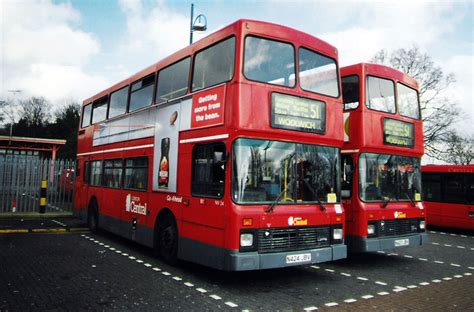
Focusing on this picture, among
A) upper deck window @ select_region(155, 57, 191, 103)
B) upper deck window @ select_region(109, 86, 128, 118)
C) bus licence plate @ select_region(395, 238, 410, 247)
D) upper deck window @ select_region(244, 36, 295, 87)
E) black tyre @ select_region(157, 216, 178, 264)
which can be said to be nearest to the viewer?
upper deck window @ select_region(244, 36, 295, 87)

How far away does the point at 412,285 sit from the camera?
775 cm

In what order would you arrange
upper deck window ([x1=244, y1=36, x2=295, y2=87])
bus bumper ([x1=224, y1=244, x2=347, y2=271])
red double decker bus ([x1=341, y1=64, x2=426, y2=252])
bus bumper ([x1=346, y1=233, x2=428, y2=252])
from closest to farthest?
bus bumper ([x1=224, y1=244, x2=347, y2=271]), upper deck window ([x1=244, y1=36, x2=295, y2=87]), bus bumper ([x1=346, y1=233, x2=428, y2=252]), red double decker bus ([x1=341, y1=64, x2=426, y2=252])

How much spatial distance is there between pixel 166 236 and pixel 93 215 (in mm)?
5223

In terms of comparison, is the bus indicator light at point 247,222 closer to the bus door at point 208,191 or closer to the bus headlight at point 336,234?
the bus door at point 208,191

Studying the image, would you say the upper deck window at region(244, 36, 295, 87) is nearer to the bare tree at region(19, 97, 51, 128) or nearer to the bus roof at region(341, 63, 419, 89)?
the bus roof at region(341, 63, 419, 89)

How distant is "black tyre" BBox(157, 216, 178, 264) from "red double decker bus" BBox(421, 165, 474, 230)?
11.2m

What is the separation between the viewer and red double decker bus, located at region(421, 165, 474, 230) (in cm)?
1571

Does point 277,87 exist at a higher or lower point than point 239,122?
higher

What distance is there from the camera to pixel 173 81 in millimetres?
9117

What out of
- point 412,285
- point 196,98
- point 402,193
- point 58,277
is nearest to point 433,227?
point 402,193

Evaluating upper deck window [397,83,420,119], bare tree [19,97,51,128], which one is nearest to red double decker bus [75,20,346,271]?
upper deck window [397,83,420,119]

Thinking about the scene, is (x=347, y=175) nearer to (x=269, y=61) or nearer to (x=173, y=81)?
(x=269, y=61)

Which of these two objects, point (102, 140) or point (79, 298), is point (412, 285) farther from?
point (102, 140)

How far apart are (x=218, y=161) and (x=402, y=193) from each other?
509 cm
